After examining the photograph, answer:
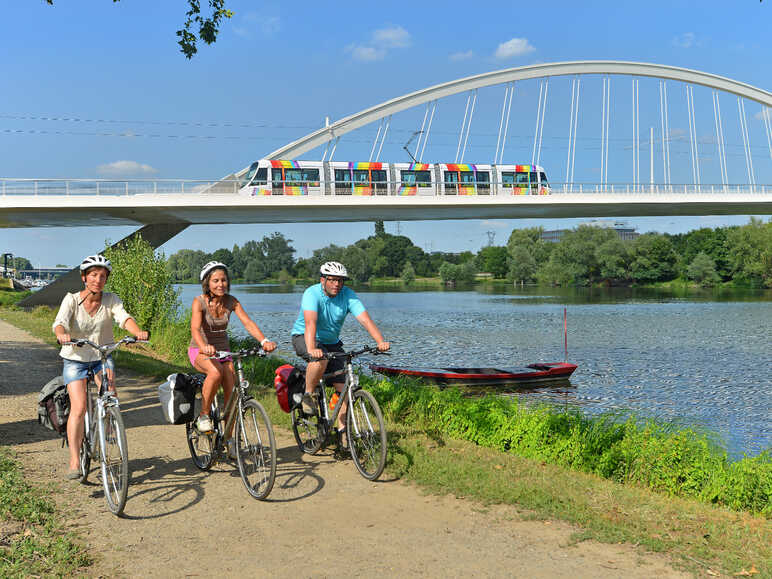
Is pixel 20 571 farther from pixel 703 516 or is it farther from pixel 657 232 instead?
pixel 657 232

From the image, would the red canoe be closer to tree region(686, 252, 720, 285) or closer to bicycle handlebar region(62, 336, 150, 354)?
bicycle handlebar region(62, 336, 150, 354)

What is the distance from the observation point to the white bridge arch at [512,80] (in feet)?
132

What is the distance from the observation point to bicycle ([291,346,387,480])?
5.07 metres

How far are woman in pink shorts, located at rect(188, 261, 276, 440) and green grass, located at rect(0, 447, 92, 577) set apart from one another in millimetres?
1156

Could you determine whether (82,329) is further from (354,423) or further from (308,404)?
(354,423)

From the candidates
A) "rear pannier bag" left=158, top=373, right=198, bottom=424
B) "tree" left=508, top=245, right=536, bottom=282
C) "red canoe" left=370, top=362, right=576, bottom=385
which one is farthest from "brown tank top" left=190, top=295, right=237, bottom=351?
"tree" left=508, top=245, right=536, bottom=282

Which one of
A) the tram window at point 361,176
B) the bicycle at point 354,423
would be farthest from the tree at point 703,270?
the bicycle at point 354,423

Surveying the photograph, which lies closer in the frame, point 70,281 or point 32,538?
point 32,538

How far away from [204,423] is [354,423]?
3.63 feet

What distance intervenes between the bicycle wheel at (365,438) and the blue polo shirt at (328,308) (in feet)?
1.98

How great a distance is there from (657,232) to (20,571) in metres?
83.1

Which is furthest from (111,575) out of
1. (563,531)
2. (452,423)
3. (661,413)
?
(661,413)

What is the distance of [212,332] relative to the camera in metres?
5.07

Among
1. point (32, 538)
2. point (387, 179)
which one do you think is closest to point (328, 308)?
point (32, 538)
